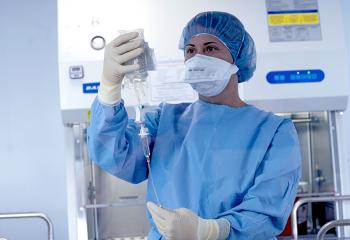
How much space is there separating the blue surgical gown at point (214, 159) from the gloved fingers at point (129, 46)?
118 millimetres

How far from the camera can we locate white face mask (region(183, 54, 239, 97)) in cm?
109

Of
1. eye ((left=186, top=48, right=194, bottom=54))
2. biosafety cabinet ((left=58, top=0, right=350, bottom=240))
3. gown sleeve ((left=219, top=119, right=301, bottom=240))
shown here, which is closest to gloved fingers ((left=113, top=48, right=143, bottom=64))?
eye ((left=186, top=48, right=194, bottom=54))

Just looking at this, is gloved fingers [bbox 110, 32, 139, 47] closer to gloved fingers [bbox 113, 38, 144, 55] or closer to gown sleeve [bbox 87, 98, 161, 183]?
gloved fingers [bbox 113, 38, 144, 55]

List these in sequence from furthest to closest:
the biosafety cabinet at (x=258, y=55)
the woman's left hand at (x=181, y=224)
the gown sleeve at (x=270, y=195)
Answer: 1. the biosafety cabinet at (x=258, y=55)
2. the gown sleeve at (x=270, y=195)
3. the woman's left hand at (x=181, y=224)

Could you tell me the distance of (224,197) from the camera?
1.05m

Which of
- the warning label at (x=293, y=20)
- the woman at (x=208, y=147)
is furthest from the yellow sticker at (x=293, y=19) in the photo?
the woman at (x=208, y=147)

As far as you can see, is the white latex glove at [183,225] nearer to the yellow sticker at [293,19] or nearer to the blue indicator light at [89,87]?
the blue indicator light at [89,87]

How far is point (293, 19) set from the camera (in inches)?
64.6

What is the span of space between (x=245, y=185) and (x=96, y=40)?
0.80 meters

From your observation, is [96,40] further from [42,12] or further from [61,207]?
[61,207]

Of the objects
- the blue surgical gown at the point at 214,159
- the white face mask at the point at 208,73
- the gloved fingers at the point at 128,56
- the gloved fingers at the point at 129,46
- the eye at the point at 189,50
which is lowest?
the blue surgical gown at the point at 214,159

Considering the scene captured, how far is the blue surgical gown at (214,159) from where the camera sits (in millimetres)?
1010

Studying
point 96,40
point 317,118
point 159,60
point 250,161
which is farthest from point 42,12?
point 250,161

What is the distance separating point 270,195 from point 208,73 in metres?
0.30
